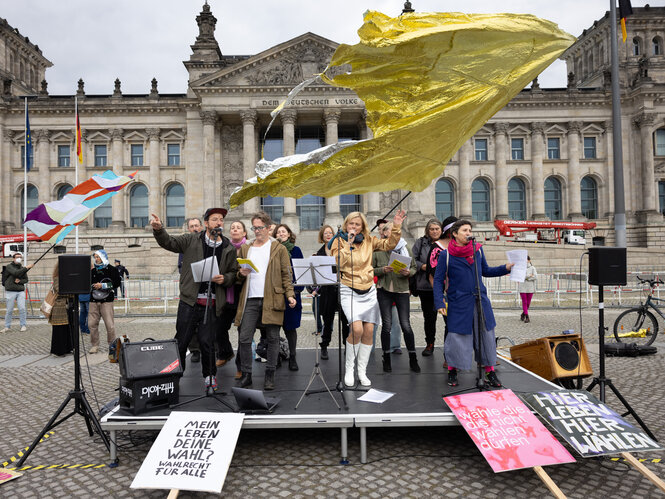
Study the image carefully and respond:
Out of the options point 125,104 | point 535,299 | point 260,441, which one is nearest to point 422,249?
point 260,441

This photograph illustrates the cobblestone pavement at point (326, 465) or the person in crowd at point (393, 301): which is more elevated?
the person in crowd at point (393, 301)

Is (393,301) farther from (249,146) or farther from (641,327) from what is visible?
(249,146)

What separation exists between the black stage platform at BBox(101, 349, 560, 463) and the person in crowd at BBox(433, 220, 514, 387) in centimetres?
36

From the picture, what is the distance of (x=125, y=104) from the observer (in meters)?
42.4

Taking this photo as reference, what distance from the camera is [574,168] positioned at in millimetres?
43812

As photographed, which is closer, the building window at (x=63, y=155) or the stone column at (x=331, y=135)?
the stone column at (x=331, y=135)

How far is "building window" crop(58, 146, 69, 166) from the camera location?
143 ft

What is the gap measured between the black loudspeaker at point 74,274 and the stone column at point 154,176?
4041 cm

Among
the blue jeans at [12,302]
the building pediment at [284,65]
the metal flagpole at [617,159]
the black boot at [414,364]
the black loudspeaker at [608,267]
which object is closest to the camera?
the black loudspeaker at [608,267]

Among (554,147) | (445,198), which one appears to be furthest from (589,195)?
(445,198)

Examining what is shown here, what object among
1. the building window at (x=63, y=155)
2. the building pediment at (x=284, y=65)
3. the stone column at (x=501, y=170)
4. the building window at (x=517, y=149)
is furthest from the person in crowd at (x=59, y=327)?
the building window at (x=517, y=149)

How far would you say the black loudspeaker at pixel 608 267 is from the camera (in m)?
5.23

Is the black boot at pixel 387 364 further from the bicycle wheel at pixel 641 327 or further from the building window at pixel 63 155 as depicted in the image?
the building window at pixel 63 155

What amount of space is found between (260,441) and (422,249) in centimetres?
405
